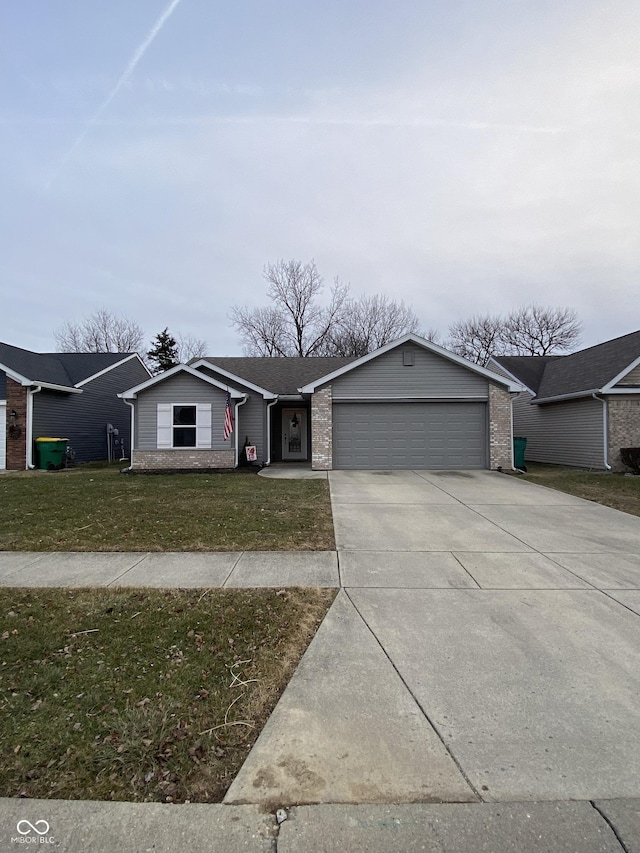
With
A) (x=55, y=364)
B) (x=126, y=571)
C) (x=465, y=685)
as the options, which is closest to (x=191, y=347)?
(x=55, y=364)

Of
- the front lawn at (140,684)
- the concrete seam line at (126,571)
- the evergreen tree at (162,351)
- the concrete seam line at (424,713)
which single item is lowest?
the concrete seam line at (424,713)

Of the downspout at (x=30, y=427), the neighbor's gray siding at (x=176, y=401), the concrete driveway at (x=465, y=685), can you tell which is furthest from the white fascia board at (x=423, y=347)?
the downspout at (x=30, y=427)

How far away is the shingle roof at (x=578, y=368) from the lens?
51.4 ft

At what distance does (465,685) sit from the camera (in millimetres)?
2916

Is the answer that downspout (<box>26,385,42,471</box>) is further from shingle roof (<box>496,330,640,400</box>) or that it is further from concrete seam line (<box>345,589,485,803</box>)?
shingle roof (<box>496,330,640,400</box>)

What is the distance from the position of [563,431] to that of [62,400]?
20.7 metres

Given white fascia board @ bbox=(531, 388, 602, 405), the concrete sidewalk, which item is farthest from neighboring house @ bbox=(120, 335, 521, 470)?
the concrete sidewalk

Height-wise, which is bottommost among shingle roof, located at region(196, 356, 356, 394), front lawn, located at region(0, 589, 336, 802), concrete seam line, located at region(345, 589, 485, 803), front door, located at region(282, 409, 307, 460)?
concrete seam line, located at region(345, 589, 485, 803)

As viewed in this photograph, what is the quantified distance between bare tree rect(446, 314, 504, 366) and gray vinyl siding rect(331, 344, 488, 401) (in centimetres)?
2689

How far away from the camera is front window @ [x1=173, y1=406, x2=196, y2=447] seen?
49.5ft

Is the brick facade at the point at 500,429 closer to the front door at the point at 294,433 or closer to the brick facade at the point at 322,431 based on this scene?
the brick facade at the point at 322,431

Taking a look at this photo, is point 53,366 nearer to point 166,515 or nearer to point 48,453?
point 48,453

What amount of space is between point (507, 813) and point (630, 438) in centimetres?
1653

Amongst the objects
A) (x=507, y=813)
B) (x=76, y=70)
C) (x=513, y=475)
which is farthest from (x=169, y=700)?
(x=76, y=70)
